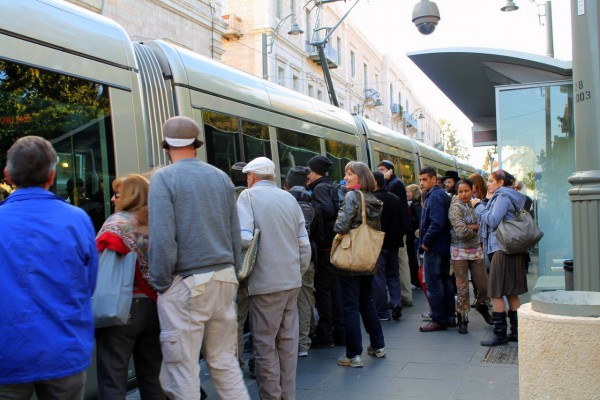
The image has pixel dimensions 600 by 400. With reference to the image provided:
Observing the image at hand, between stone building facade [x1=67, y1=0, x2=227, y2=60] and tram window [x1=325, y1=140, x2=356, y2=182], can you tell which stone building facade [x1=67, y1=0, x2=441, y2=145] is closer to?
stone building facade [x1=67, y1=0, x2=227, y2=60]

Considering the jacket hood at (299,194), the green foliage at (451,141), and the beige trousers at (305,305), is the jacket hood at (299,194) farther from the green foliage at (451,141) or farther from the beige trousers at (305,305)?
the green foliage at (451,141)

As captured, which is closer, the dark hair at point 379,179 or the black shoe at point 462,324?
the black shoe at point 462,324

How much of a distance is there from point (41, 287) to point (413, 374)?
149 inches

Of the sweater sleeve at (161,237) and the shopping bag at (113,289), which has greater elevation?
the sweater sleeve at (161,237)

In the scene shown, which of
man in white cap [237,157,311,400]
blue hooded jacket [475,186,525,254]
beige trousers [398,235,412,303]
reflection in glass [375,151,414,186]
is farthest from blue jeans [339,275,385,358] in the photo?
reflection in glass [375,151,414,186]

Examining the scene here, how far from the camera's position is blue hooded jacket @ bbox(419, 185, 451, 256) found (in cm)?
720

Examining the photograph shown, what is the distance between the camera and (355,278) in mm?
5809

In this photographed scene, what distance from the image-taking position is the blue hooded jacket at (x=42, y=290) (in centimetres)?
269

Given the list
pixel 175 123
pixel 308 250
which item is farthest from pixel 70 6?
pixel 308 250

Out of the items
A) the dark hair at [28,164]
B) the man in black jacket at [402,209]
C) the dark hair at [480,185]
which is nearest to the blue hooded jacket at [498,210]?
the dark hair at [480,185]

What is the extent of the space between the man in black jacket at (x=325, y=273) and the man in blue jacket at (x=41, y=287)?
3719mm

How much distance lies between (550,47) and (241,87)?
25.5 feet

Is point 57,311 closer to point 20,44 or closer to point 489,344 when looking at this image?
point 20,44

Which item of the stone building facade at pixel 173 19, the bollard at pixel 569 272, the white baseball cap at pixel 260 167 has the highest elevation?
the stone building facade at pixel 173 19
